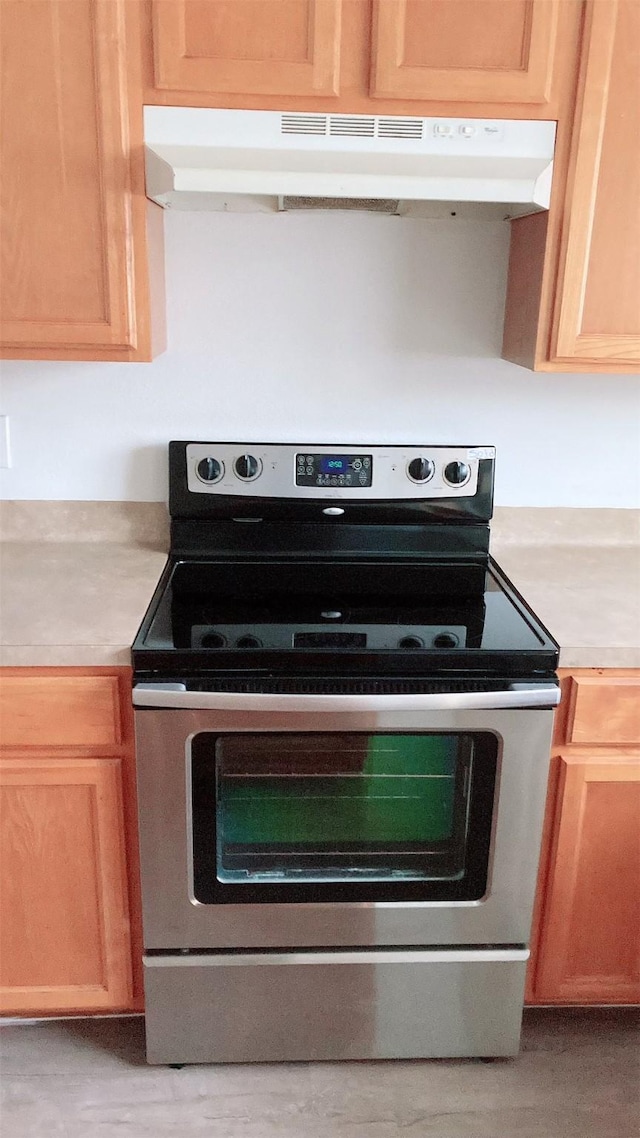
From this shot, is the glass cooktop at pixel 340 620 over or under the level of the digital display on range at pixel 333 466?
under

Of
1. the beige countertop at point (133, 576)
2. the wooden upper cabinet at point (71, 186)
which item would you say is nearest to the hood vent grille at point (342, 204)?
the wooden upper cabinet at point (71, 186)

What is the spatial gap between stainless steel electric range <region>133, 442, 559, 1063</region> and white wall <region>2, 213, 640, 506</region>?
1.25ft

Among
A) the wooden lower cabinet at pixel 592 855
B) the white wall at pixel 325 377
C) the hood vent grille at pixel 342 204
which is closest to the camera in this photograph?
the wooden lower cabinet at pixel 592 855

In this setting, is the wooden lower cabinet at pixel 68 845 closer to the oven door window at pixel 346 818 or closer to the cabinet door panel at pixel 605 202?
the oven door window at pixel 346 818

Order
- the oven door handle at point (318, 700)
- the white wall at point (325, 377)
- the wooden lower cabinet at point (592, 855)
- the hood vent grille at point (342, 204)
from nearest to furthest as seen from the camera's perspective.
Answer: the oven door handle at point (318, 700) < the wooden lower cabinet at point (592, 855) < the hood vent grille at point (342, 204) < the white wall at point (325, 377)

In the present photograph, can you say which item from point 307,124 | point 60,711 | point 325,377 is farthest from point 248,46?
point 60,711


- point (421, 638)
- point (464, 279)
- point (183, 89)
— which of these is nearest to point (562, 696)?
point (421, 638)

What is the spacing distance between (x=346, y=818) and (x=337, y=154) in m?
1.17

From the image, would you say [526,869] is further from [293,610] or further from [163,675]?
[163,675]

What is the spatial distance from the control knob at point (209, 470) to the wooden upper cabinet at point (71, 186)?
0.33 metres

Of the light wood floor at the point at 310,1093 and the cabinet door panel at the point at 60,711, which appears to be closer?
the cabinet door panel at the point at 60,711

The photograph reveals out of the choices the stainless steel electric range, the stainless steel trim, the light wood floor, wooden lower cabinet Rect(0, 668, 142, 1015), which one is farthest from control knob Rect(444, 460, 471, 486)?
the light wood floor

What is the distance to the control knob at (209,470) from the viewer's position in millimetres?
1903

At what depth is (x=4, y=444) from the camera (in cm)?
195
